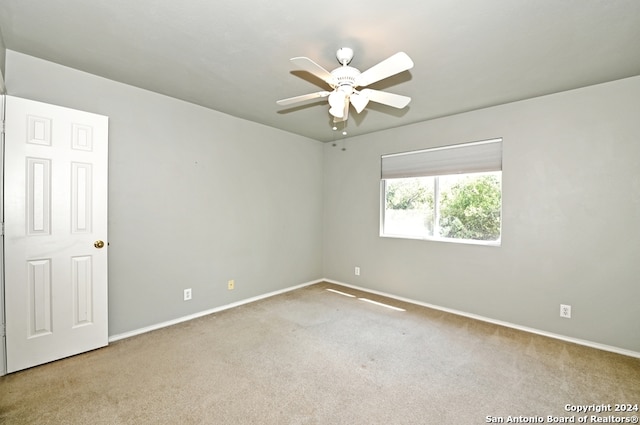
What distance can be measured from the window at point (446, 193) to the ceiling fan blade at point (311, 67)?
223 centimetres

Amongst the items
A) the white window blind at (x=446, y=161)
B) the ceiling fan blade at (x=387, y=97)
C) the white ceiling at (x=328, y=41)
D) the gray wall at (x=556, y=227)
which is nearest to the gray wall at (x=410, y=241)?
the gray wall at (x=556, y=227)

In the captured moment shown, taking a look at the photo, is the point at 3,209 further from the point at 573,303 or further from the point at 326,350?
the point at 573,303

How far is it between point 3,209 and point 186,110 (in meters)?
1.80

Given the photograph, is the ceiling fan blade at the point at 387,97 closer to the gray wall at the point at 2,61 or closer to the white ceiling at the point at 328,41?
the white ceiling at the point at 328,41

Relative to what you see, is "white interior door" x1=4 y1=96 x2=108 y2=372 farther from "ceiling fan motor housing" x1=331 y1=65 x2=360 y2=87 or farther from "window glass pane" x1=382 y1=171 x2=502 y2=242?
"window glass pane" x1=382 y1=171 x2=502 y2=242

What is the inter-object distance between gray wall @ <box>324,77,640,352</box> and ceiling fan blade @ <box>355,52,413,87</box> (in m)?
2.09

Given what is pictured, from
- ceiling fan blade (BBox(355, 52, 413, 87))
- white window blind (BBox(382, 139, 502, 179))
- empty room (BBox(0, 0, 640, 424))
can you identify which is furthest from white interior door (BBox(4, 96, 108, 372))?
white window blind (BBox(382, 139, 502, 179))

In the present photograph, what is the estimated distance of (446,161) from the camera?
358cm

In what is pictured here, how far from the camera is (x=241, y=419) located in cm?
171

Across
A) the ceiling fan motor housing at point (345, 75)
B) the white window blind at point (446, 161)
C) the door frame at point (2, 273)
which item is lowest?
the door frame at point (2, 273)

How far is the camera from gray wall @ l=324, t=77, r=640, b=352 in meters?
2.53

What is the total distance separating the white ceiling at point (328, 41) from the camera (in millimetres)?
1688

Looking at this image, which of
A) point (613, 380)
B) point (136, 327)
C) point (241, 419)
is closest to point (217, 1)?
point (241, 419)

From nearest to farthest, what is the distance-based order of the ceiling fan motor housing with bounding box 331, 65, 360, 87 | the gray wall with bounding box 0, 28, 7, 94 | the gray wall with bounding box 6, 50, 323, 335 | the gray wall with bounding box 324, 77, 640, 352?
the ceiling fan motor housing with bounding box 331, 65, 360, 87 → the gray wall with bounding box 0, 28, 7, 94 → the gray wall with bounding box 324, 77, 640, 352 → the gray wall with bounding box 6, 50, 323, 335
